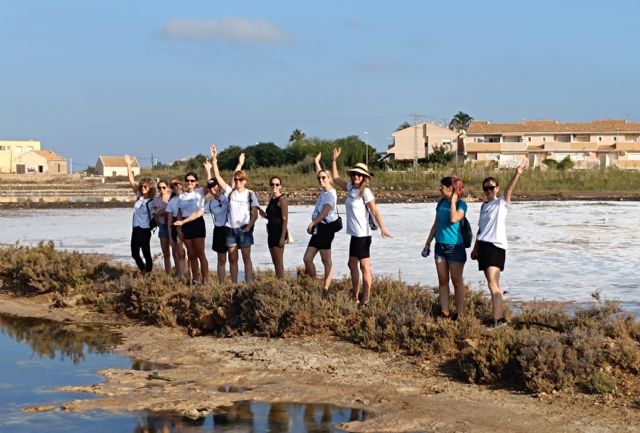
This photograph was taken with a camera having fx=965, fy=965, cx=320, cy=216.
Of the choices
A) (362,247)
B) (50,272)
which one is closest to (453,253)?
(362,247)

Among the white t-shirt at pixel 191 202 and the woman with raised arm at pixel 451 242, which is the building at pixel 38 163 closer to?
the white t-shirt at pixel 191 202

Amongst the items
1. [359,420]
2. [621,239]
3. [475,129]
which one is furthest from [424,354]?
[475,129]

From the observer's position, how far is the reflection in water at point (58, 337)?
10.9 metres

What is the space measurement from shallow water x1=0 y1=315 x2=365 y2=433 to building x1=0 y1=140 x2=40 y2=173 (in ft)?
412

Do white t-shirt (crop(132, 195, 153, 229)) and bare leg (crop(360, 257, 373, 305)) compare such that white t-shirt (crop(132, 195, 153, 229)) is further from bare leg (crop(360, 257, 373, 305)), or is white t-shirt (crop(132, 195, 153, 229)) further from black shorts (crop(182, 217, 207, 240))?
bare leg (crop(360, 257, 373, 305))

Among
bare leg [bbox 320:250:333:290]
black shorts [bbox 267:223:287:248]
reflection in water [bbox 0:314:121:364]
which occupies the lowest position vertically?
reflection in water [bbox 0:314:121:364]

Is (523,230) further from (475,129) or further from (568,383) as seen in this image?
(475,129)

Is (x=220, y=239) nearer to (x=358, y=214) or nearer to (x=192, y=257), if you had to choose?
(x=192, y=257)

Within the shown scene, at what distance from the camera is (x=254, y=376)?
30.7 feet

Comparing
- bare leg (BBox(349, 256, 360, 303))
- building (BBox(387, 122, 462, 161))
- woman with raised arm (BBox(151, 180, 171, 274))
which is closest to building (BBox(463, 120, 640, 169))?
building (BBox(387, 122, 462, 161))

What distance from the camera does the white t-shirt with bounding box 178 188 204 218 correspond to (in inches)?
526

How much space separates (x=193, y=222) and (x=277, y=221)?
1451 millimetres

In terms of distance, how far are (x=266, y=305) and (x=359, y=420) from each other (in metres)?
3.54

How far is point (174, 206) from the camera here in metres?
13.6
